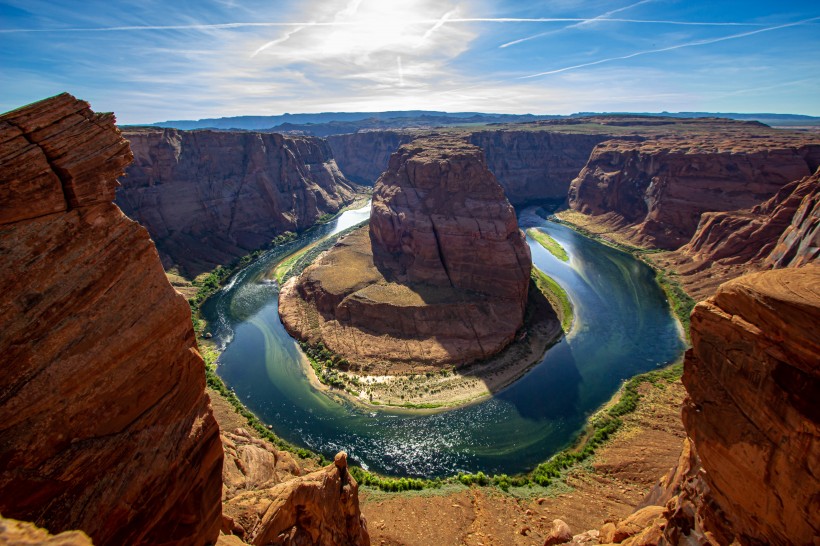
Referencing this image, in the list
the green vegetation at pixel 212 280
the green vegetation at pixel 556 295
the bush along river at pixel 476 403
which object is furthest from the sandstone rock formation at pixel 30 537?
the green vegetation at pixel 212 280

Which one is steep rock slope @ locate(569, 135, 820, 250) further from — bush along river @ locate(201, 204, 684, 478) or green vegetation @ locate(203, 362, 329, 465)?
green vegetation @ locate(203, 362, 329, 465)

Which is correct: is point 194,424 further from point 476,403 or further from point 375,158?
point 375,158

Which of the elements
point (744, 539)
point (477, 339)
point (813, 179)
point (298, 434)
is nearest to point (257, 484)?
point (298, 434)

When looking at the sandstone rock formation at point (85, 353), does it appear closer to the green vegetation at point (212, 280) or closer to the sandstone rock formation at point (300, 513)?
the sandstone rock formation at point (300, 513)

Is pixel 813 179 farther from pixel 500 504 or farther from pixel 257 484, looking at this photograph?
pixel 257 484

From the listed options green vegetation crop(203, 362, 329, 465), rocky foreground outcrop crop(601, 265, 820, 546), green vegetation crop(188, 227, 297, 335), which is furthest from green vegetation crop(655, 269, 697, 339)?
green vegetation crop(188, 227, 297, 335)
